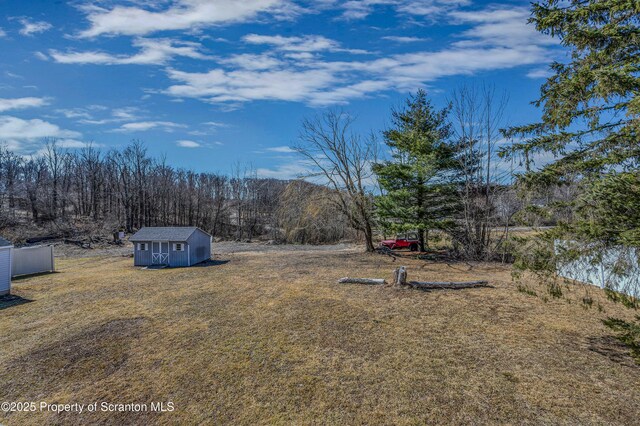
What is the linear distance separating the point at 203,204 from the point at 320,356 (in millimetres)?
42107

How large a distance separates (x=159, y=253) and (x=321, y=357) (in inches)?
633

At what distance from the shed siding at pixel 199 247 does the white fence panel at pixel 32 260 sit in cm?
757

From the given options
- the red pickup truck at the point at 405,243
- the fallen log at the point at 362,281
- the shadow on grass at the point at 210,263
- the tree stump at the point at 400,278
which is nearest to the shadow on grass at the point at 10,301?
the shadow on grass at the point at 210,263

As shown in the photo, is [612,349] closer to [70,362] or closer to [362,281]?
[362,281]

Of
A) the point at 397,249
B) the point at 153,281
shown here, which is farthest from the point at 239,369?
the point at 397,249

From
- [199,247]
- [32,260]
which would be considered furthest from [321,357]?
[32,260]

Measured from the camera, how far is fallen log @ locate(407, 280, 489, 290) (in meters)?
13.0

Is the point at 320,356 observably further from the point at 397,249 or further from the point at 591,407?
the point at 397,249

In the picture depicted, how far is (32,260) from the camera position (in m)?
17.9

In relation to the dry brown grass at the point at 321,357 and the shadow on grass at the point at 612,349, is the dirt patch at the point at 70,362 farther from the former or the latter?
the shadow on grass at the point at 612,349

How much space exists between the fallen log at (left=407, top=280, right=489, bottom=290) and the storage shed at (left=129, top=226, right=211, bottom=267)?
535 inches

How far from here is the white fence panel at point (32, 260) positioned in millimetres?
17406

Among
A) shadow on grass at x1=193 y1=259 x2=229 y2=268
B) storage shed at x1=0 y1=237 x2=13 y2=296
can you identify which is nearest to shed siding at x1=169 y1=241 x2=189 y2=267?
shadow on grass at x1=193 y1=259 x2=229 y2=268

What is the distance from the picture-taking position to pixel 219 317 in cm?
1018
